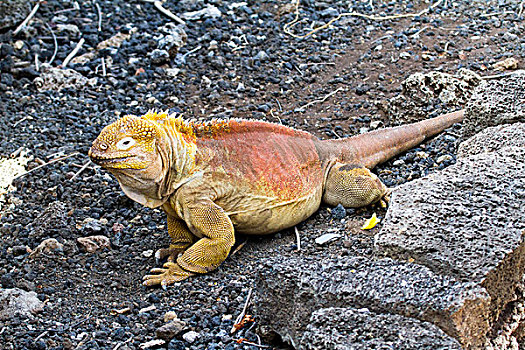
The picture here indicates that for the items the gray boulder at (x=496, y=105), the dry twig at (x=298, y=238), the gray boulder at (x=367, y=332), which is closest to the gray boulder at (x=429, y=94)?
the gray boulder at (x=496, y=105)

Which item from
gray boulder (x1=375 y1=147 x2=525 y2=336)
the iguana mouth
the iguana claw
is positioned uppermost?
the iguana mouth

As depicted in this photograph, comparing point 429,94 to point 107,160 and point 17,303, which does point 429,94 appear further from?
point 17,303

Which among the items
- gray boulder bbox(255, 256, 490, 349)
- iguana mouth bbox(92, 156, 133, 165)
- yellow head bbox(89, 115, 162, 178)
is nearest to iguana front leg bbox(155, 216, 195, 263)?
yellow head bbox(89, 115, 162, 178)

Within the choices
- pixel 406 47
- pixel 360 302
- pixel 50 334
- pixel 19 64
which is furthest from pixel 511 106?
pixel 19 64

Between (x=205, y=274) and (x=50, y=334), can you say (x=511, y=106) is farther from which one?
(x=50, y=334)

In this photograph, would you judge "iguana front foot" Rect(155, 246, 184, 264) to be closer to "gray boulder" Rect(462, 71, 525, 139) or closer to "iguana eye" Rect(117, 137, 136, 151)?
"iguana eye" Rect(117, 137, 136, 151)

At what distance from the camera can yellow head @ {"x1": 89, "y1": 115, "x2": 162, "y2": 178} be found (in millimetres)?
4738

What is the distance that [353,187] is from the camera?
18.7 feet

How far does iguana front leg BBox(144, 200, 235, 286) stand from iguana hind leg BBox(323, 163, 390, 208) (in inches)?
46.2

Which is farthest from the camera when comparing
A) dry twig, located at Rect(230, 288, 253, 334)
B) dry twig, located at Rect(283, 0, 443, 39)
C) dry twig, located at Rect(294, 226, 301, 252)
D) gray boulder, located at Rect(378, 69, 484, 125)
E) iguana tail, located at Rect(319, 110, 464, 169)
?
dry twig, located at Rect(283, 0, 443, 39)

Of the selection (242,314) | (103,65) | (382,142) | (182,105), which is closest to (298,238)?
(242,314)

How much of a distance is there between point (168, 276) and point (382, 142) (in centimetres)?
256

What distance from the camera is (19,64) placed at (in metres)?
8.69

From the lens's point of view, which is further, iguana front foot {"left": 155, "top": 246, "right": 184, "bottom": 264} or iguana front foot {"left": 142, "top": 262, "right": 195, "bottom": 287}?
iguana front foot {"left": 155, "top": 246, "right": 184, "bottom": 264}
